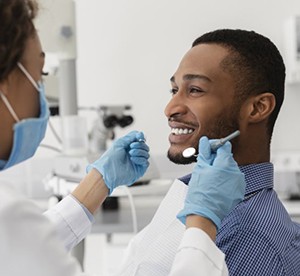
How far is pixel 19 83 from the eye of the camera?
98 cm

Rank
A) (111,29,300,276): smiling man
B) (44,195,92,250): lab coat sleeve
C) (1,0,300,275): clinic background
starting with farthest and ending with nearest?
(1,0,300,275): clinic background → (44,195,92,250): lab coat sleeve → (111,29,300,276): smiling man

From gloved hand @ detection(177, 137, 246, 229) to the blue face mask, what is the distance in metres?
0.32

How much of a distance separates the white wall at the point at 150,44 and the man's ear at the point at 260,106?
170cm

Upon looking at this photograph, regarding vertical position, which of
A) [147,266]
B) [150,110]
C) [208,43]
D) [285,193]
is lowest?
[285,193]

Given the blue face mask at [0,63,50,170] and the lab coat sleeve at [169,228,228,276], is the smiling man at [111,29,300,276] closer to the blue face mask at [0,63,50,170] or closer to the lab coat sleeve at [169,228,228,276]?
the lab coat sleeve at [169,228,228,276]

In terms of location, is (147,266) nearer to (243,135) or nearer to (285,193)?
(243,135)

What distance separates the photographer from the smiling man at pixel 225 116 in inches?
51.1

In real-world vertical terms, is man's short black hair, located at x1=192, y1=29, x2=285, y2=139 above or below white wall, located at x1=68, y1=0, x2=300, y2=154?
above

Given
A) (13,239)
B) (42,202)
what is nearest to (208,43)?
(13,239)

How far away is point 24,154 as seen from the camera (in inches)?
41.3

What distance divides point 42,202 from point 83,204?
1.35m

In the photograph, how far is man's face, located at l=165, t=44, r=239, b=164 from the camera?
1365mm

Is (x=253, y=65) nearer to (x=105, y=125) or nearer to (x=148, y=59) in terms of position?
(x=105, y=125)

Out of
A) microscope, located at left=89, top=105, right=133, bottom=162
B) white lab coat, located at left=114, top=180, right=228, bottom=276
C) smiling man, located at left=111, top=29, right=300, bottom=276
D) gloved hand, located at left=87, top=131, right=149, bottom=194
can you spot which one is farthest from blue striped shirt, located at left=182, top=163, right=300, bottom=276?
microscope, located at left=89, top=105, right=133, bottom=162
